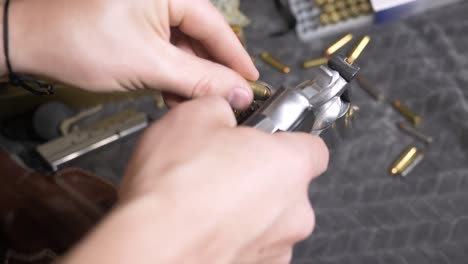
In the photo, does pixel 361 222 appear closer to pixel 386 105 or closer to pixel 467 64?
pixel 386 105

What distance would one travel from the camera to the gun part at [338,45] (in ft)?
2.31

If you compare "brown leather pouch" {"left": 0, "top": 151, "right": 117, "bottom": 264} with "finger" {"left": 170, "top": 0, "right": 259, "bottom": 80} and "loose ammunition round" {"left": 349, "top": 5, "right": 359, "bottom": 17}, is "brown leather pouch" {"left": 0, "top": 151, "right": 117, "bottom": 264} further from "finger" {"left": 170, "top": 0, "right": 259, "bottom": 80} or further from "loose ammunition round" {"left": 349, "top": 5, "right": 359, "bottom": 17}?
"loose ammunition round" {"left": 349, "top": 5, "right": 359, "bottom": 17}

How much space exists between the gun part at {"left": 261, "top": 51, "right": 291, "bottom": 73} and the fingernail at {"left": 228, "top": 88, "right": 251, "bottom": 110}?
322 mm

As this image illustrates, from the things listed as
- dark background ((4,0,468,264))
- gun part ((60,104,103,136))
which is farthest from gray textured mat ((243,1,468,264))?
gun part ((60,104,103,136))

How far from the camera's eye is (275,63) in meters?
0.71

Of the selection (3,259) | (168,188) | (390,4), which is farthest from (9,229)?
(390,4)

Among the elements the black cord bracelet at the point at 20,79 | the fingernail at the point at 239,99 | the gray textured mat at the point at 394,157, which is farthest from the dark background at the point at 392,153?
the black cord bracelet at the point at 20,79

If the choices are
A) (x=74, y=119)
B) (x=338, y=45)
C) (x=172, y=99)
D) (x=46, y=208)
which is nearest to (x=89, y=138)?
(x=74, y=119)

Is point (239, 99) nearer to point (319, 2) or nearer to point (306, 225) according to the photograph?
point (306, 225)

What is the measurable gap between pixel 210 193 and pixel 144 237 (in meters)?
0.05

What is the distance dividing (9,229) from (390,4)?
0.59 meters

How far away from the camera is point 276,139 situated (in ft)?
1.02

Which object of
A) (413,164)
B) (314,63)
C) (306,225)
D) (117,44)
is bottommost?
(413,164)

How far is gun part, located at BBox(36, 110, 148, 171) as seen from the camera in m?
0.66
